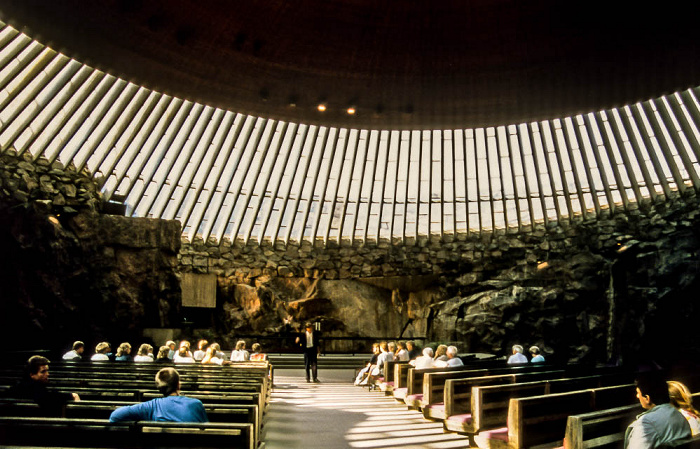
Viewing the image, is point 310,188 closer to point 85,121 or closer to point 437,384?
point 85,121

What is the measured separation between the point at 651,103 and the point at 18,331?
15259 millimetres

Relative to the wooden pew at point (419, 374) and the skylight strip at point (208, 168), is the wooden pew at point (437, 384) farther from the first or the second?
the skylight strip at point (208, 168)

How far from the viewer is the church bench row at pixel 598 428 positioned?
3.38 m

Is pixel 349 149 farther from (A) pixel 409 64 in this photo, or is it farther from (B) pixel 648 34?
(B) pixel 648 34

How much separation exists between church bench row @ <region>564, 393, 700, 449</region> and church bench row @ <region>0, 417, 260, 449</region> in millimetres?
1912

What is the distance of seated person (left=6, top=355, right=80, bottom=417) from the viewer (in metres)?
3.91

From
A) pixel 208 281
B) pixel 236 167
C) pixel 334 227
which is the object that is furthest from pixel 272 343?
pixel 236 167

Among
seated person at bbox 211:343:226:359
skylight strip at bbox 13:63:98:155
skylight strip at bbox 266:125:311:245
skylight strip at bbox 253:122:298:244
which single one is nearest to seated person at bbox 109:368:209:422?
seated person at bbox 211:343:226:359

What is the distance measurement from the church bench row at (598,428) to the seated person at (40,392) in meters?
3.38

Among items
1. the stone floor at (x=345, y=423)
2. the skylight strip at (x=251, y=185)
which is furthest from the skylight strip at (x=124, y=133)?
the stone floor at (x=345, y=423)

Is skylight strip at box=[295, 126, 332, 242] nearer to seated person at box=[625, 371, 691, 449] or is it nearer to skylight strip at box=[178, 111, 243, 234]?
skylight strip at box=[178, 111, 243, 234]

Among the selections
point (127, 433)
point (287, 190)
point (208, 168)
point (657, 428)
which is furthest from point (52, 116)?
point (657, 428)

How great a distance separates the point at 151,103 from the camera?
13250 mm

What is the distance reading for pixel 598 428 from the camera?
3625 millimetres
